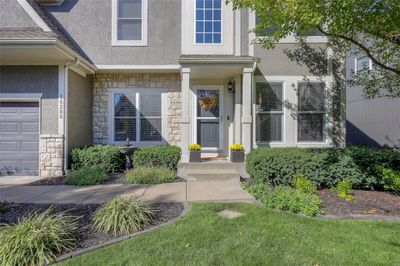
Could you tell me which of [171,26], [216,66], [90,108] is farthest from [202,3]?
[90,108]

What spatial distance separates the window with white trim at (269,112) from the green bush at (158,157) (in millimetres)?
2731

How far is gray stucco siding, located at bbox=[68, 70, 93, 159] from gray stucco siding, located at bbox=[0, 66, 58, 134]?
1.39 ft

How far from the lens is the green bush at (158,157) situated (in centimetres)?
→ 757

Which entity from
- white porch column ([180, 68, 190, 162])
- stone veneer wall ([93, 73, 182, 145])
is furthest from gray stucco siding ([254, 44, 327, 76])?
stone veneer wall ([93, 73, 182, 145])

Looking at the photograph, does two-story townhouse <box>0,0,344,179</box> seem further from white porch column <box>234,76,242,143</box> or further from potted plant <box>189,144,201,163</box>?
potted plant <box>189,144,201,163</box>

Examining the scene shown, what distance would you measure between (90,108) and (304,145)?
7468 mm

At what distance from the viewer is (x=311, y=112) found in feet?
26.6

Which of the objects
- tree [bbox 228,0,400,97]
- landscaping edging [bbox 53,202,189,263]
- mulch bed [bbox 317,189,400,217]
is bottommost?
landscaping edging [bbox 53,202,189,263]

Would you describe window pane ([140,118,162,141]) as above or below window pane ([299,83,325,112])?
below

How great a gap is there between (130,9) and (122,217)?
301 inches

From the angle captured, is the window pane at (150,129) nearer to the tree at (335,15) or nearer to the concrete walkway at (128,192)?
the concrete walkway at (128,192)

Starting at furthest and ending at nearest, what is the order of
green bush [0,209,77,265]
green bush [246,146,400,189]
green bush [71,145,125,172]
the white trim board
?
green bush [71,145,125,172] → the white trim board → green bush [246,146,400,189] → green bush [0,209,77,265]

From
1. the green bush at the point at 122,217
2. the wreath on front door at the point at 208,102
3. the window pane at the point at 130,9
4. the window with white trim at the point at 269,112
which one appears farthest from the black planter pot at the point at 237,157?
the window pane at the point at 130,9

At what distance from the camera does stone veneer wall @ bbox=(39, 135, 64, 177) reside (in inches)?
295
